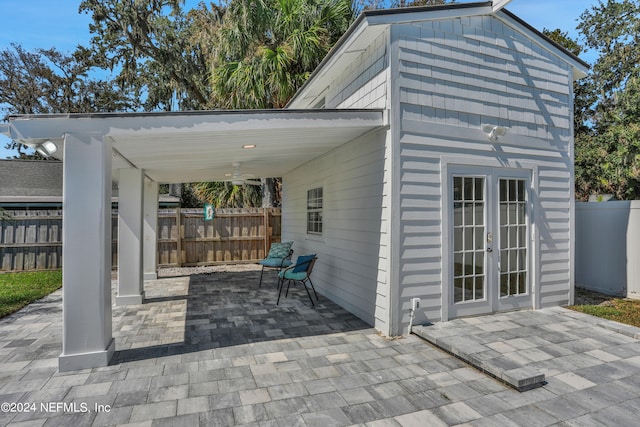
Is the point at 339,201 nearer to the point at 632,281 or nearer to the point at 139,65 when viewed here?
the point at 632,281

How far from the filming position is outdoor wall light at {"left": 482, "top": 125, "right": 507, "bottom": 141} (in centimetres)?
442

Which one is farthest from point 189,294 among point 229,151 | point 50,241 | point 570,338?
point 570,338

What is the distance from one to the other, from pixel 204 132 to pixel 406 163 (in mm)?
2203

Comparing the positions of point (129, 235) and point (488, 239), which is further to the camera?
point (129, 235)

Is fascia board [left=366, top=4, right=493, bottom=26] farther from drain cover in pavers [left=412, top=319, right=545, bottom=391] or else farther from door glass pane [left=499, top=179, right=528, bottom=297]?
drain cover in pavers [left=412, top=319, right=545, bottom=391]

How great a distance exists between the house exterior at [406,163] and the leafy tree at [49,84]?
564 inches

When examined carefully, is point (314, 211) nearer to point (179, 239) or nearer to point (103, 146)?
point (103, 146)

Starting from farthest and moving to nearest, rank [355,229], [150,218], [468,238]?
[150,218] < [355,229] < [468,238]

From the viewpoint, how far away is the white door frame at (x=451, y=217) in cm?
422

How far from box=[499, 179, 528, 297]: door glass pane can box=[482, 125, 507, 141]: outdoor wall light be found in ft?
1.91

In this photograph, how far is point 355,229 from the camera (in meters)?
4.80

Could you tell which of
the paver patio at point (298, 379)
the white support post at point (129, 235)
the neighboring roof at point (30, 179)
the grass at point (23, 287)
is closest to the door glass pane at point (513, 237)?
the paver patio at point (298, 379)

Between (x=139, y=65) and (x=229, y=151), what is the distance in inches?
525

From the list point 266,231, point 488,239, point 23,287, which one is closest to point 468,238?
point 488,239
